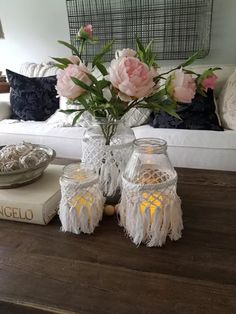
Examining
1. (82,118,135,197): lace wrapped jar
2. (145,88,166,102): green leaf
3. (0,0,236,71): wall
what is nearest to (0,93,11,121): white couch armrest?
(0,0,236,71): wall

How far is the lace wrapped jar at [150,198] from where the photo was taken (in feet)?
2.13

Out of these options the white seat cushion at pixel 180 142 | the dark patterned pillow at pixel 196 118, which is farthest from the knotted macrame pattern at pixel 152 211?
the dark patterned pillow at pixel 196 118

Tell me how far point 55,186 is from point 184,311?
0.50m

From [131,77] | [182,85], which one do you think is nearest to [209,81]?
[182,85]

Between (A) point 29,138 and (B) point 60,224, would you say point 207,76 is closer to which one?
(B) point 60,224

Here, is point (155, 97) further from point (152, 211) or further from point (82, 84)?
point (152, 211)

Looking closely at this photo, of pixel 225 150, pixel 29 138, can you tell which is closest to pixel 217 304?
pixel 225 150

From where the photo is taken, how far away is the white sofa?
1574 millimetres

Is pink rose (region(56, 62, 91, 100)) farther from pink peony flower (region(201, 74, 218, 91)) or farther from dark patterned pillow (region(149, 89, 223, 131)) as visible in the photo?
dark patterned pillow (region(149, 89, 223, 131))

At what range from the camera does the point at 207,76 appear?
689mm

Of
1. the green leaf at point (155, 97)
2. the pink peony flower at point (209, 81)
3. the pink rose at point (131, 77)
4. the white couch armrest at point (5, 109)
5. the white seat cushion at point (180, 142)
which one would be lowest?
the white seat cushion at point (180, 142)

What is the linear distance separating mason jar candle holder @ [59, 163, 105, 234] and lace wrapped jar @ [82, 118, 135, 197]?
0.23 ft

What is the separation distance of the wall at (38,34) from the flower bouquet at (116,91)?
1.99m

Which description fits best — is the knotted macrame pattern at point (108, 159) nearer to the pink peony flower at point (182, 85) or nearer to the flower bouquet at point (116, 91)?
the flower bouquet at point (116, 91)
